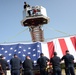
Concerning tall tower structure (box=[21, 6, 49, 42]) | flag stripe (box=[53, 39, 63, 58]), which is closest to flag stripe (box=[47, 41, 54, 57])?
flag stripe (box=[53, 39, 63, 58])

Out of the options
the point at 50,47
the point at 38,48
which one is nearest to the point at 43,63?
the point at 38,48

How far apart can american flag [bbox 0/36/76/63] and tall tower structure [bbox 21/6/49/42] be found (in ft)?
53.0

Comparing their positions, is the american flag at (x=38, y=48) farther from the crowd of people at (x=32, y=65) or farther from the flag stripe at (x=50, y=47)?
the crowd of people at (x=32, y=65)

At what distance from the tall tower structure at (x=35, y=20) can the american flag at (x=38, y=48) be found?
16144 mm

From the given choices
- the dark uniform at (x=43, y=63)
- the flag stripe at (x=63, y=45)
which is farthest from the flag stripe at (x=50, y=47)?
the dark uniform at (x=43, y=63)

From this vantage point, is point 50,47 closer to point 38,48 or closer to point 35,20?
point 38,48

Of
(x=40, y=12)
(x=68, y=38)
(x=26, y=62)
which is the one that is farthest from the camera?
(x=40, y=12)

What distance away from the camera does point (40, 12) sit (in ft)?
105

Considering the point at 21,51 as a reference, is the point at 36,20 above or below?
above

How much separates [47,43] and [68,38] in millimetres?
1493

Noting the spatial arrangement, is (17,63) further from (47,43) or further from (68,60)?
(47,43)

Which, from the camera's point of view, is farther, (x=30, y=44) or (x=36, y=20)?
(x=36, y=20)

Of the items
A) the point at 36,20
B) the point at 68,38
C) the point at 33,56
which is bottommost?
the point at 33,56

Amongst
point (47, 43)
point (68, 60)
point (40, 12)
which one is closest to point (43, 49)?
point (47, 43)
